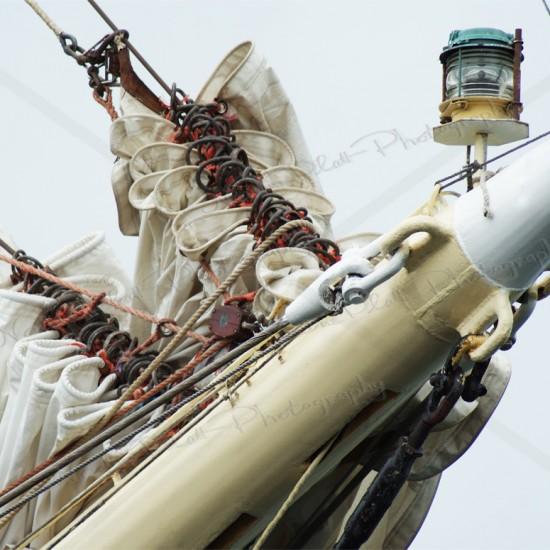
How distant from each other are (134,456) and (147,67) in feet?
9.60

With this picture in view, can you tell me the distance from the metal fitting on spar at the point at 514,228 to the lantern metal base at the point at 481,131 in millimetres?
448

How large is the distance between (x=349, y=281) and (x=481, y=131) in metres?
1.06

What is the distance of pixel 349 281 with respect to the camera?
985 cm

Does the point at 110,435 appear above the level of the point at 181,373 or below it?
below

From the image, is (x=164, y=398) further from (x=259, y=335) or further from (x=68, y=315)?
(x=68, y=315)

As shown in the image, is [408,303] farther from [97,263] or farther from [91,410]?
[97,263]

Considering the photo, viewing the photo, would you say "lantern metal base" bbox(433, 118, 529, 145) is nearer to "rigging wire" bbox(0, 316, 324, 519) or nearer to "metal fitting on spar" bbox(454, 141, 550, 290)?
"metal fitting on spar" bbox(454, 141, 550, 290)

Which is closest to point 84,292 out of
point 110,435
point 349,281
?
point 110,435

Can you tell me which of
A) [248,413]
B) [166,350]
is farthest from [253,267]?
[248,413]

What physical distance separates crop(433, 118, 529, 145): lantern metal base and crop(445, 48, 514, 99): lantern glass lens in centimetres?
21

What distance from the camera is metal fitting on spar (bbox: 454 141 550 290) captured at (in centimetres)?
991

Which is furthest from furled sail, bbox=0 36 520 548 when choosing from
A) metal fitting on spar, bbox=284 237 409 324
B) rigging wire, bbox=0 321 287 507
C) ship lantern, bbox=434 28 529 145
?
ship lantern, bbox=434 28 529 145

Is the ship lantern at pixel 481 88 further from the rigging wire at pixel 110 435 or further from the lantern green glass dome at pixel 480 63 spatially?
the rigging wire at pixel 110 435

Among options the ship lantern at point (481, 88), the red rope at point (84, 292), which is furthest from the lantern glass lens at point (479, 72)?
the red rope at point (84, 292)
